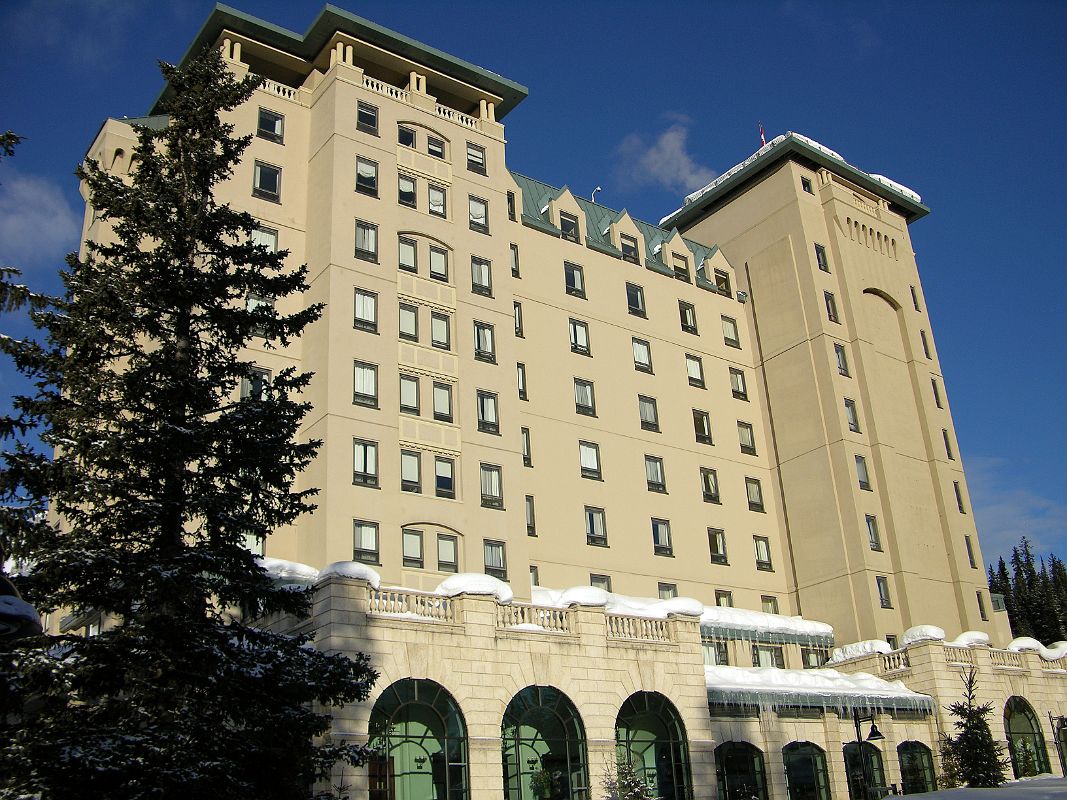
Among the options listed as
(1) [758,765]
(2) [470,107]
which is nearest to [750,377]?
(2) [470,107]

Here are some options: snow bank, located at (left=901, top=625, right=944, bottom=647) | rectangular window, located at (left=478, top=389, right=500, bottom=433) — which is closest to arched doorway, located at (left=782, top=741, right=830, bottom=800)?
snow bank, located at (left=901, top=625, right=944, bottom=647)

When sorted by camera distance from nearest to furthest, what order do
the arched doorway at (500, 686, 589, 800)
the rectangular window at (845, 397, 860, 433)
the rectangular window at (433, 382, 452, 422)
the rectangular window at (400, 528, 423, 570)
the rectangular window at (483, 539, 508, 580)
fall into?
1. the arched doorway at (500, 686, 589, 800)
2. the rectangular window at (400, 528, 423, 570)
3. the rectangular window at (483, 539, 508, 580)
4. the rectangular window at (433, 382, 452, 422)
5. the rectangular window at (845, 397, 860, 433)

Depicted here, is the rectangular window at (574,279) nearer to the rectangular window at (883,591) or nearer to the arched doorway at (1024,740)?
the rectangular window at (883,591)

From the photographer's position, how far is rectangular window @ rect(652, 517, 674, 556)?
5053 cm

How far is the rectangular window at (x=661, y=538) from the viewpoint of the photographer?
50531 mm

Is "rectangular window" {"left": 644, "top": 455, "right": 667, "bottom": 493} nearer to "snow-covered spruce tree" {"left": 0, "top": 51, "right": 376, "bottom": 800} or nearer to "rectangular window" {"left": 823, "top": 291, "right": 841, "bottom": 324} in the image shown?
"rectangular window" {"left": 823, "top": 291, "right": 841, "bottom": 324}

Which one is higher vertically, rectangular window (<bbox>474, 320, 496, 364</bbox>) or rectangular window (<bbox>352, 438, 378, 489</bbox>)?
rectangular window (<bbox>474, 320, 496, 364</bbox>)

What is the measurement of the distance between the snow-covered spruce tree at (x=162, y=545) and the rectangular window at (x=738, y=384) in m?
37.9

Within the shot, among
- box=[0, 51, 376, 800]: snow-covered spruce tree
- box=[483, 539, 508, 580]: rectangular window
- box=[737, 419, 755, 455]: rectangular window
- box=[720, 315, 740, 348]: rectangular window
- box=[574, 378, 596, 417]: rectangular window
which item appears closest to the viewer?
box=[0, 51, 376, 800]: snow-covered spruce tree

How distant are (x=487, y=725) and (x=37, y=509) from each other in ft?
44.3

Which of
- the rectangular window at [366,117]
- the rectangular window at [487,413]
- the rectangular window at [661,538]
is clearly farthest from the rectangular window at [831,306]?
the rectangular window at [366,117]

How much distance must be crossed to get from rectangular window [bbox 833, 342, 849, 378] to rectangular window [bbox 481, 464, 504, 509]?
23572 mm

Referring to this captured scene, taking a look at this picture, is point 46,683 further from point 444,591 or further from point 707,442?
point 707,442

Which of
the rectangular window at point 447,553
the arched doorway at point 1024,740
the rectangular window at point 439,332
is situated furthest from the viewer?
the arched doorway at point 1024,740
